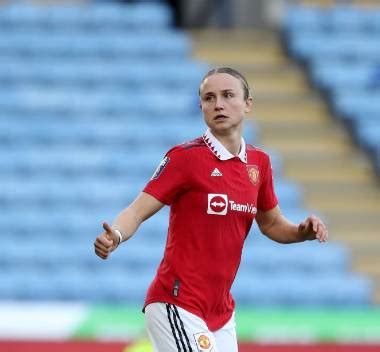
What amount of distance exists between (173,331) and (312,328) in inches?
167

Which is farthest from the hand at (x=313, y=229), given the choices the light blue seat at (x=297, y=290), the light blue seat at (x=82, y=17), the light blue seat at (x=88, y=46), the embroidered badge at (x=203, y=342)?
the light blue seat at (x=82, y=17)

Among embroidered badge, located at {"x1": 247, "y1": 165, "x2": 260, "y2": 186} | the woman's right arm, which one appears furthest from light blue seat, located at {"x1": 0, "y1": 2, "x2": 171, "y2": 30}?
the woman's right arm

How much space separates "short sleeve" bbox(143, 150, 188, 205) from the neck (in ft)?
0.55

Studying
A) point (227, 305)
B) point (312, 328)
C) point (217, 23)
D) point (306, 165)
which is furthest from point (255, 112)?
point (227, 305)

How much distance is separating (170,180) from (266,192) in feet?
1.67

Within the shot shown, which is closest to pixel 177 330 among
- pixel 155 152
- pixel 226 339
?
pixel 226 339

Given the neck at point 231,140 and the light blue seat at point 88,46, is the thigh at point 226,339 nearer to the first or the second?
the neck at point 231,140

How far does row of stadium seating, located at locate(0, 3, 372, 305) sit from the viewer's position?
9.89m

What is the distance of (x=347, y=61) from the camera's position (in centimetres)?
1259

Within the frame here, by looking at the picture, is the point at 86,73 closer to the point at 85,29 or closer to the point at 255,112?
the point at 85,29

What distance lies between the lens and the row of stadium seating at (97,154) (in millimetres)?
9891

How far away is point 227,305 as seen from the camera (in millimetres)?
4648

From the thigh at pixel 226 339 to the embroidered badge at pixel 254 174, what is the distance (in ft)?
1.81

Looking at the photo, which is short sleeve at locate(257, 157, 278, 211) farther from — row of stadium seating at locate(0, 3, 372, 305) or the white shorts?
row of stadium seating at locate(0, 3, 372, 305)
